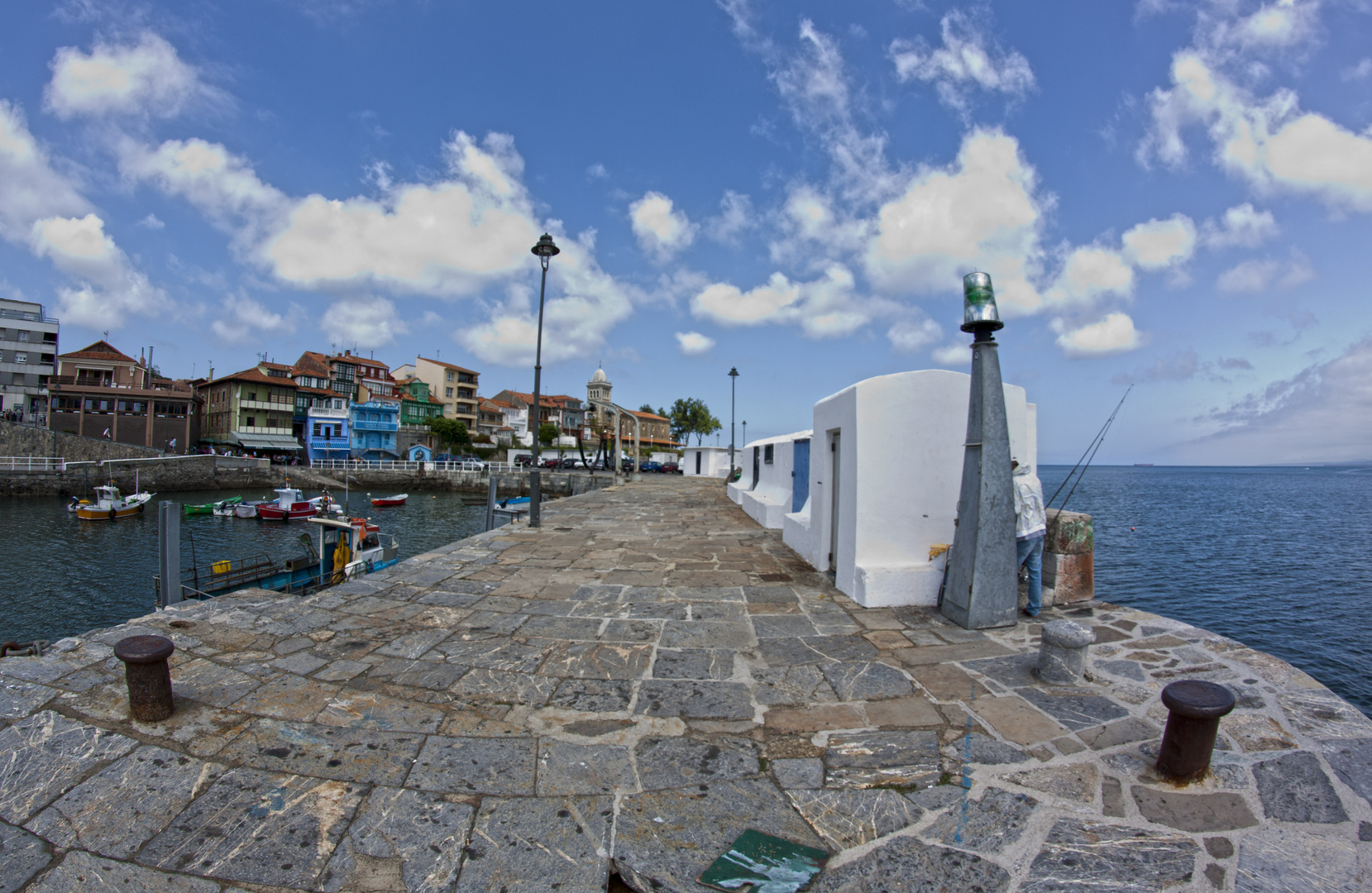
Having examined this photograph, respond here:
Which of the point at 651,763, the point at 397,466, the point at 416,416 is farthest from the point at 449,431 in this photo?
the point at 651,763

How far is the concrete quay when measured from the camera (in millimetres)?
2055

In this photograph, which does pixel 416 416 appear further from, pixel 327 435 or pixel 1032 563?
pixel 1032 563

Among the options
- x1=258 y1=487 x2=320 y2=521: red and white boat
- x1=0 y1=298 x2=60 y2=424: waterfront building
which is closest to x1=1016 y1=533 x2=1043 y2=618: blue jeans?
x1=258 y1=487 x2=320 y2=521: red and white boat

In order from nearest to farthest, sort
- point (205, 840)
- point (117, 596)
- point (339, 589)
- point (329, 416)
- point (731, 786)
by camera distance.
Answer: point (205, 840)
point (731, 786)
point (339, 589)
point (117, 596)
point (329, 416)

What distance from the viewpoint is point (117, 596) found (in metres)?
16.2

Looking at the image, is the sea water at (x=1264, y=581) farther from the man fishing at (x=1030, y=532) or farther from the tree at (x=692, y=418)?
the tree at (x=692, y=418)

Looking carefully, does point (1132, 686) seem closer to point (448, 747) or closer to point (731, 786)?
point (731, 786)

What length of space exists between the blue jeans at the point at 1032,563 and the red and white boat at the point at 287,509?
32.5 metres

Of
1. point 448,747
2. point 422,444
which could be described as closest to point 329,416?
point 422,444

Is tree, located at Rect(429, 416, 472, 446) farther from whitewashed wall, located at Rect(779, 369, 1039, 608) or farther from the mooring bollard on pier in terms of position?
the mooring bollard on pier

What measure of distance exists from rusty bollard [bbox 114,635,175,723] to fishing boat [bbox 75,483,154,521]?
3555cm

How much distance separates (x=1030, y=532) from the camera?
181 inches

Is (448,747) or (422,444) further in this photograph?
(422,444)

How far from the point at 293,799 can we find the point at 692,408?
222 feet
